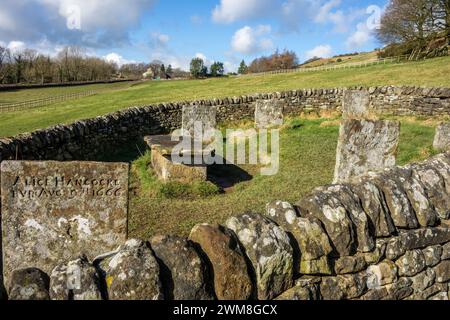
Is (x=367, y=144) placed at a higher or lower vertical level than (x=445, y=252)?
higher

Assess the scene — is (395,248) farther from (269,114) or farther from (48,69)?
(48,69)

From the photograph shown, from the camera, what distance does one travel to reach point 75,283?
2.39m

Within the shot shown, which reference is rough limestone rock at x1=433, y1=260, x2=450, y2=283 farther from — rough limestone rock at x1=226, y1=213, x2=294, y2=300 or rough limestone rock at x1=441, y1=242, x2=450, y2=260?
rough limestone rock at x1=226, y1=213, x2=294, y2=300

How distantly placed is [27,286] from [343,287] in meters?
2.46

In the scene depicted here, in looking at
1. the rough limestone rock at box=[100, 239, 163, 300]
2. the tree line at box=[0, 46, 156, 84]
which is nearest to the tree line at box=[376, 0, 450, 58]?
the rough limestone rock at box=[100, 239, 163, 300]

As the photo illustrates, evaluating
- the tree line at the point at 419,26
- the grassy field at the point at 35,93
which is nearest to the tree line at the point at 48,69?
the grassy field at the point at 35,93

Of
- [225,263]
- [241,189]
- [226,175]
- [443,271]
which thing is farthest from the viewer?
[226,175]

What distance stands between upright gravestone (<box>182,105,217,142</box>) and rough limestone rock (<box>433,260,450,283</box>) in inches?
429

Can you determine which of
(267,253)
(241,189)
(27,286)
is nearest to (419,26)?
(241,189)

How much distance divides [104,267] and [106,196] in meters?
2.42

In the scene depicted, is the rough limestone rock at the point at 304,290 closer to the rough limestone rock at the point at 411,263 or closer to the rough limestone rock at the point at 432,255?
the rough limestone rock at the point at 411,263

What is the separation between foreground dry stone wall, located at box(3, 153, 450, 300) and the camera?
2473mm
